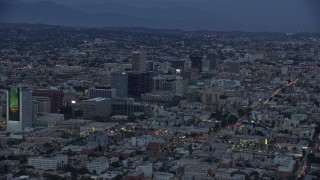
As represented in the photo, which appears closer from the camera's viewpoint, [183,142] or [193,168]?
[193,168]

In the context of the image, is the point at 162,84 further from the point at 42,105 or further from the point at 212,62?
the point at 212,62

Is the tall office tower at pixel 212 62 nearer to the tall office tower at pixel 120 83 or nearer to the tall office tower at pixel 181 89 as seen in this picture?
the tall office tower at pixel 181 89

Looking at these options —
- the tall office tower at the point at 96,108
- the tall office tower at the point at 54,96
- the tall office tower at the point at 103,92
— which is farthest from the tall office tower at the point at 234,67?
the tall office tower at the point at 54,96

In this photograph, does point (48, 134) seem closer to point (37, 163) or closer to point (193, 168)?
point (37, 163)

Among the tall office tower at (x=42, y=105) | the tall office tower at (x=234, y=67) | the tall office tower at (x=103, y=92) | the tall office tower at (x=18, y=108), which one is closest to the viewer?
the tall office tower at (x=18, y=108)

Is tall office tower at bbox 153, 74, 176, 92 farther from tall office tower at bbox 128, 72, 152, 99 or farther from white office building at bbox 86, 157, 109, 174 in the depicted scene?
white office building at bbox 86, 157, 109, 174

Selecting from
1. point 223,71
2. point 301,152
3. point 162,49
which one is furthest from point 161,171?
point 162,49

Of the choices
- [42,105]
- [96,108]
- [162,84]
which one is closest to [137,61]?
[162,84]
